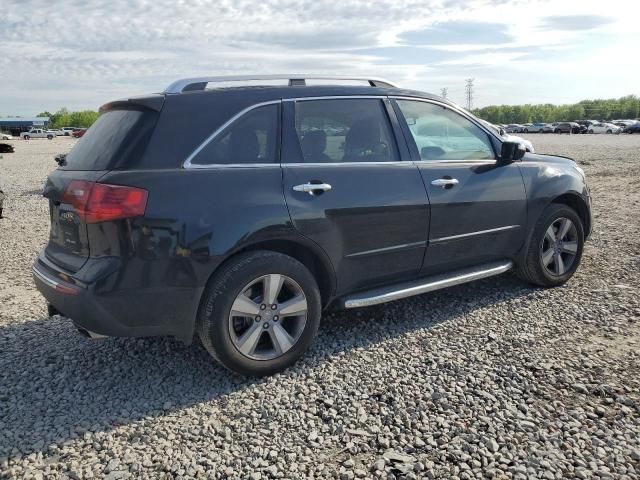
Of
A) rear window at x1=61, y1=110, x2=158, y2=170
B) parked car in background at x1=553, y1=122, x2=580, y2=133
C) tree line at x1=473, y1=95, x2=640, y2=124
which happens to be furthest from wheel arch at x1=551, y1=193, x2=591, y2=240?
tree line at x1=473, y1=95, x2=640, y2=124

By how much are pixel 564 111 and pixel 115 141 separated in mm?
132173

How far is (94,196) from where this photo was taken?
127 inches

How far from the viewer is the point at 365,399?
3.39 m

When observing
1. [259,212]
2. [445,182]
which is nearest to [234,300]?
[259,212]

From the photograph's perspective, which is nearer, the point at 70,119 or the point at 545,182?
the point at 545,182

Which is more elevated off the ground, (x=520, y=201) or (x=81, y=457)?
(x=520, y=201)

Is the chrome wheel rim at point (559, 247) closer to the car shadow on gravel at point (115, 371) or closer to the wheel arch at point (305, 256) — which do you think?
the car shadow on gravel at point (115, 371)

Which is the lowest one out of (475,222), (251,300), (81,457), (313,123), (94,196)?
(81,457)

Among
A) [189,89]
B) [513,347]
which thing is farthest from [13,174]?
[513,347]

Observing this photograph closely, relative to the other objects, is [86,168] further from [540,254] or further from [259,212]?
[540,254]

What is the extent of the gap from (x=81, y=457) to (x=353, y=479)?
1.40 meters

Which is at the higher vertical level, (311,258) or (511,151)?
(511,151)

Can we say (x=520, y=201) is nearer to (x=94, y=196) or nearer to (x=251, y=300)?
(x=251, y=300)

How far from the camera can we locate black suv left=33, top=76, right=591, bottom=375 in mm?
3258
